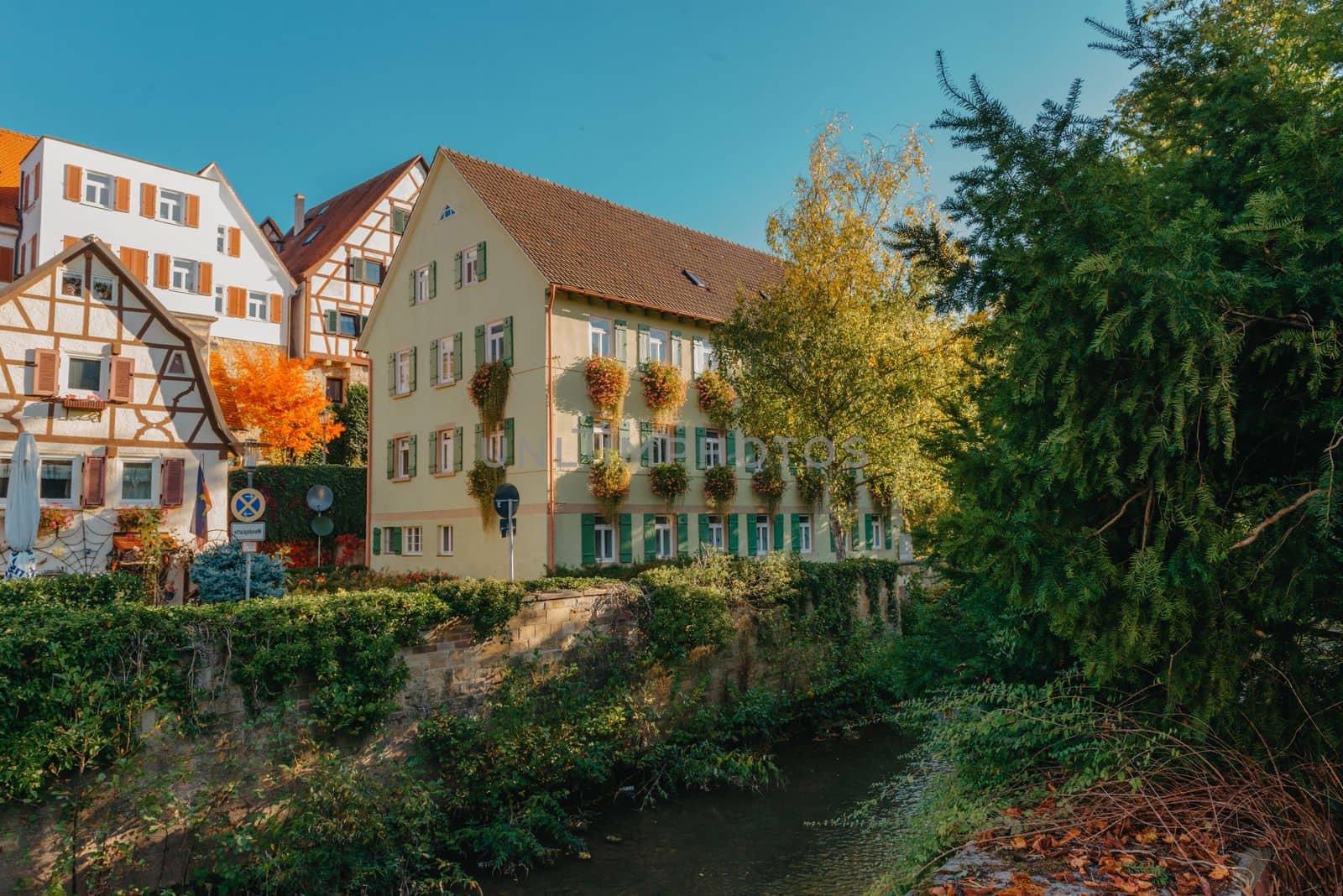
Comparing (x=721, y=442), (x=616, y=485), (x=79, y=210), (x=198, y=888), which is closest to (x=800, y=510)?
(x=721, y=442)

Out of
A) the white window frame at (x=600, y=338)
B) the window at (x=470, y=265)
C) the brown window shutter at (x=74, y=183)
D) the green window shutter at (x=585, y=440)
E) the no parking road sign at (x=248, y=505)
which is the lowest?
the no parking road sign at (x=248, y=505)

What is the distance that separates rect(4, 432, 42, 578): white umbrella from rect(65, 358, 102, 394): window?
19.7ft

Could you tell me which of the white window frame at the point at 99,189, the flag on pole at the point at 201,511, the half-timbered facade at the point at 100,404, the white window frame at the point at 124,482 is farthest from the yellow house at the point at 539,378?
the white window frame at the point at 99,189

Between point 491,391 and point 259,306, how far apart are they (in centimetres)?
1679

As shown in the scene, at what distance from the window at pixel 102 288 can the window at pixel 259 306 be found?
514 inches

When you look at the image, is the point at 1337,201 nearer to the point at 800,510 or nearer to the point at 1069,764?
the point at 1069,764

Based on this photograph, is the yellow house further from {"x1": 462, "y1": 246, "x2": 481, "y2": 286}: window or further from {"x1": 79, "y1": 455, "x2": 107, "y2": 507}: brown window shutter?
{"x1": 79, "y1": 455, "x2": 107, "y2": 507}: brown window shutter

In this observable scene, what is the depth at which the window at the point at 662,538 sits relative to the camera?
2148 centimetres

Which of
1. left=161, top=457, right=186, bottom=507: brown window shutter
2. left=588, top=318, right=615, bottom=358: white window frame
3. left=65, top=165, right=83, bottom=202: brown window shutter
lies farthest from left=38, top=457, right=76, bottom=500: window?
left=65, top=165, right=83, bottom=202: brown window shutter

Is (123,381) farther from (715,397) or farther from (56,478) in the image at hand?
(715,397)

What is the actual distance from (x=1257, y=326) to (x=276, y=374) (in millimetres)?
30025

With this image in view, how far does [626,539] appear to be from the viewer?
20.7 metres

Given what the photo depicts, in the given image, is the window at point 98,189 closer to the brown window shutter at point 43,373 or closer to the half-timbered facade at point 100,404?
the half-timbered facade at point 100,404

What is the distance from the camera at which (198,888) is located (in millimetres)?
8586
